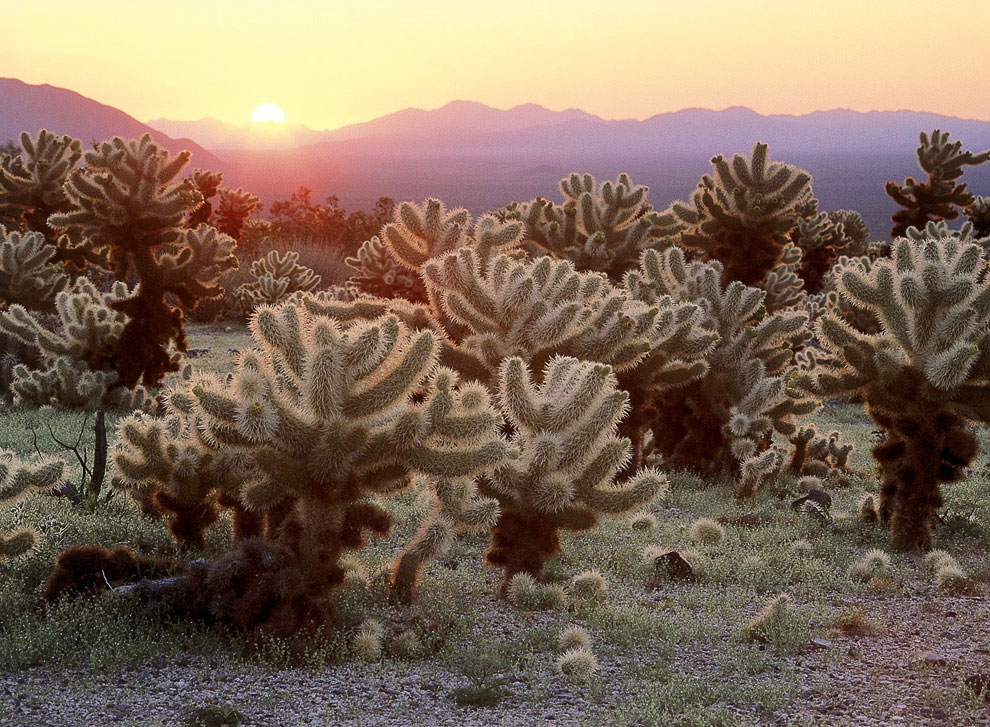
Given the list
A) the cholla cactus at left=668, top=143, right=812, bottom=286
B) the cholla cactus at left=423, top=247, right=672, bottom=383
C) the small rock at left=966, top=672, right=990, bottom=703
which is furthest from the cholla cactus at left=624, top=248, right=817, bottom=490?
the small rock at left=966, top=672, right=990, bottom=703

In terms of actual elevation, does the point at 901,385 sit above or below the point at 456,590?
above

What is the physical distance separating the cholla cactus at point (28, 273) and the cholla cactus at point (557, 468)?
10170mm

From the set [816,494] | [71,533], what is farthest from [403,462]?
[816,494]

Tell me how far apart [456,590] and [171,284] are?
706 centimetres

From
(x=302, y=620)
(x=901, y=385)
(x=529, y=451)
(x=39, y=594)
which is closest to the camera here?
(x=302, y=620)

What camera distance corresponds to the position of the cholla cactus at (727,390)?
924cm

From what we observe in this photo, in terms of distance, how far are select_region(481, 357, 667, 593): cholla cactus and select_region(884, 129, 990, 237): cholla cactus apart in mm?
18864

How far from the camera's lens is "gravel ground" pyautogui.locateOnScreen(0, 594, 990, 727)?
4.52 m

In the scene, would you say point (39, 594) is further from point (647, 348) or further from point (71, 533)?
point (647, 348)

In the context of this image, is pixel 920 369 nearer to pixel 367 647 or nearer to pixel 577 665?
pixel 577 665

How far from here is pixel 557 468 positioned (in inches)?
237

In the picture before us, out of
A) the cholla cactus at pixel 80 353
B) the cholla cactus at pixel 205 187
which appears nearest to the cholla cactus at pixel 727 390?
the cholla cactus at pixel 80 353

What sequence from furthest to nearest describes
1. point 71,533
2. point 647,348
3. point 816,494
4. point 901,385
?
point 816,494
point 647,348
point 901,385
point 71,533

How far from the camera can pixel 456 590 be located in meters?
6.20
